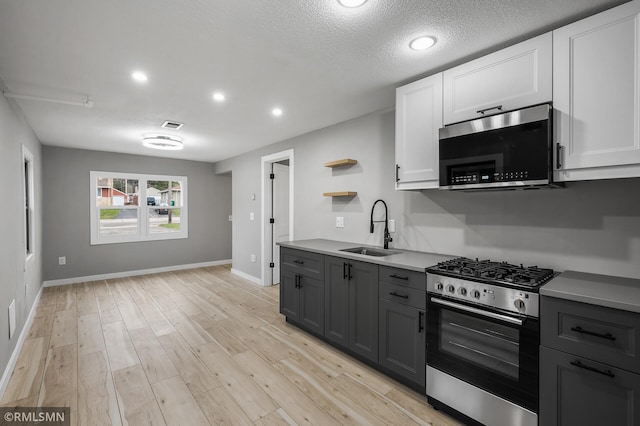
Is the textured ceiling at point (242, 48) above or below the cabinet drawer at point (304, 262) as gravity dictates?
above

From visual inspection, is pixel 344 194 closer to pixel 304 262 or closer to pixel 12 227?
pixel 304 262

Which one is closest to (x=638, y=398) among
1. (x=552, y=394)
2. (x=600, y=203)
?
(x=552, y=394)

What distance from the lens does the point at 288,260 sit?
11.4 ft

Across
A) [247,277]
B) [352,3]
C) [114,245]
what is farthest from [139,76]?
[114,245]

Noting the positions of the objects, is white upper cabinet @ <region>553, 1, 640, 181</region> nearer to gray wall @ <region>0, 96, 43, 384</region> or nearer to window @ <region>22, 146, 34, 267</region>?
gray wall @ <region>0, 96, 43, 384</region>

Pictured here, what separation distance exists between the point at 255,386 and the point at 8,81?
10.8 feet

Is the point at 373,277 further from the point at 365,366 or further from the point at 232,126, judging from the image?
the point at 232,126

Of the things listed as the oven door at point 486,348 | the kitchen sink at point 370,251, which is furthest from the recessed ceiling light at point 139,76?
the oven door at point 486,348

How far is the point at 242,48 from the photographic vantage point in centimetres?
203

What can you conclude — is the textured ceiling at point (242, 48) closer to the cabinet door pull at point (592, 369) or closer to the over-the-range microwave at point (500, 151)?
the over-the-range microwave at point (500, 151)

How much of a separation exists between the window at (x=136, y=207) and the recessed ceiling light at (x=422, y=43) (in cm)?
589

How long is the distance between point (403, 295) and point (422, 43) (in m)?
1.79

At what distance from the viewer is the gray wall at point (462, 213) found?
185 centimetres

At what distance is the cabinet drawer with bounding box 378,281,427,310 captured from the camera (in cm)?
215
